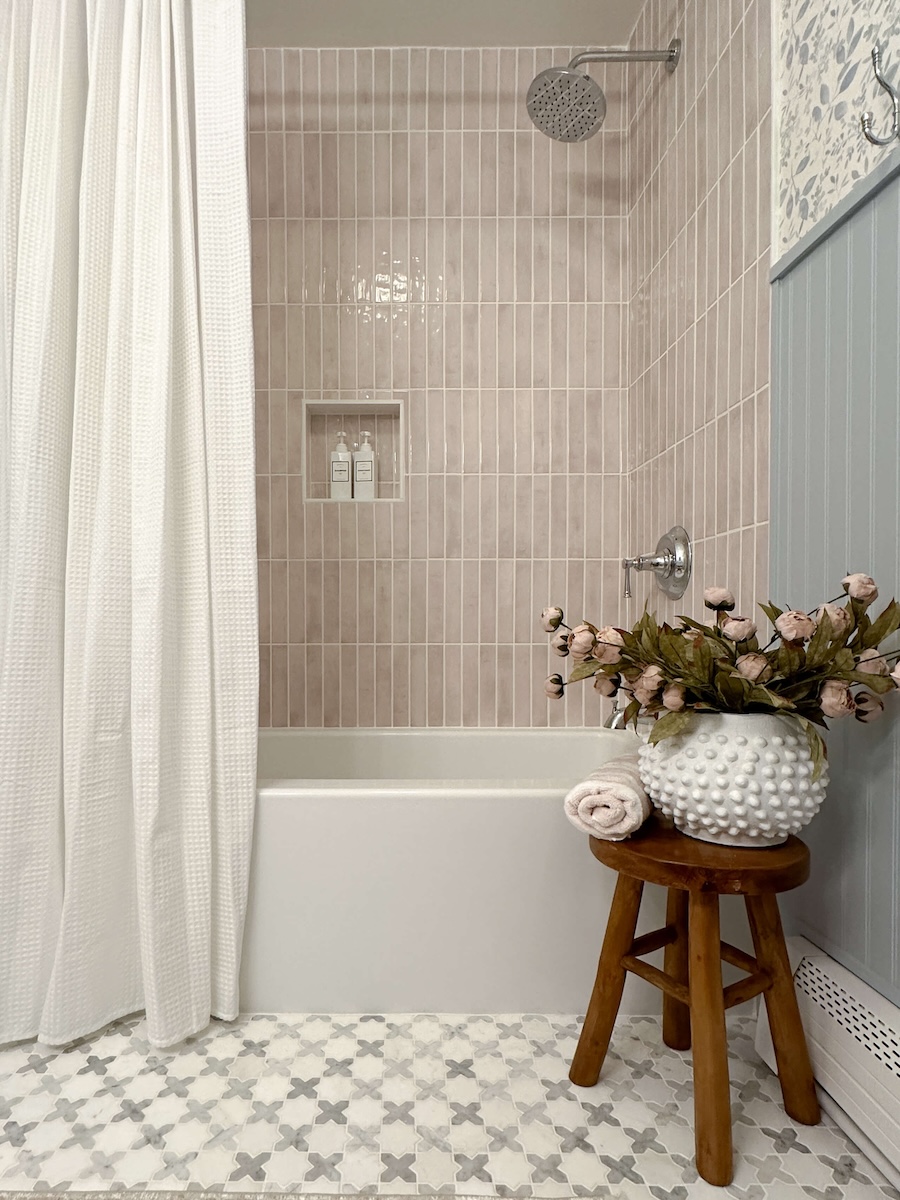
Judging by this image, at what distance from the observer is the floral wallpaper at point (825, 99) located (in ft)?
3.52

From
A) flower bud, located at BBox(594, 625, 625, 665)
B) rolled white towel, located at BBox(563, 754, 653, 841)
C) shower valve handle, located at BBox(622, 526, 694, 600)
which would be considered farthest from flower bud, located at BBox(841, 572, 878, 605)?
shower valve handle, located at BBox(622, 526, 694, 600)

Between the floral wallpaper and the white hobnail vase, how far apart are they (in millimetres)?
759

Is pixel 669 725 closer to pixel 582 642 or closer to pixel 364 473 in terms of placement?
pixel 582 642

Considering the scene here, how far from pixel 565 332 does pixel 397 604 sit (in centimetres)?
93

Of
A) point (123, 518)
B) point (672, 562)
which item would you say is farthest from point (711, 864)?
point (123, 518)

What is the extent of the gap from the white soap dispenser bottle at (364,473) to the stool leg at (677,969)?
145cm

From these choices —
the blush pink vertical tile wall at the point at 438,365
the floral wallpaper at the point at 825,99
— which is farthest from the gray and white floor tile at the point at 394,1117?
the floral wallpaper at the point at 825,99

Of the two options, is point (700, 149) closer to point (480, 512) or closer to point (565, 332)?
point (565, 332)

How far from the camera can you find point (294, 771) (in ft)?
7.52

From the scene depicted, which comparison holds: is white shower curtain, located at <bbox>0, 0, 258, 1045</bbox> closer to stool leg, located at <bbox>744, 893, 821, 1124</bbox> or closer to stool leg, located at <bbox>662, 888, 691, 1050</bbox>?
stool leg, located at <bbox>662, 888, 691, 1050</bbox>

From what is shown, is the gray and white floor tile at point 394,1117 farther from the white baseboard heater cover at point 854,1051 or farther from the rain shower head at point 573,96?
the rain shower head at point 573,96

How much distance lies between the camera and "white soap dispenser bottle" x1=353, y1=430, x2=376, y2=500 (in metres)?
2.34

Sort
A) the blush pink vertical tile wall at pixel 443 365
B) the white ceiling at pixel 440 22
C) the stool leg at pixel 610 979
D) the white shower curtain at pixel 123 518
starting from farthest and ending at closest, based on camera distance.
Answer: the blush pink vertical tile wall at pixel 443 365 → the white ceiling at pixel 440 22 → the white shower curtain at pixel 123 518 → the stool leg at pixel 610 979

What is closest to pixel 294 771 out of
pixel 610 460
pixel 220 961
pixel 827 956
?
pixel 220 961
